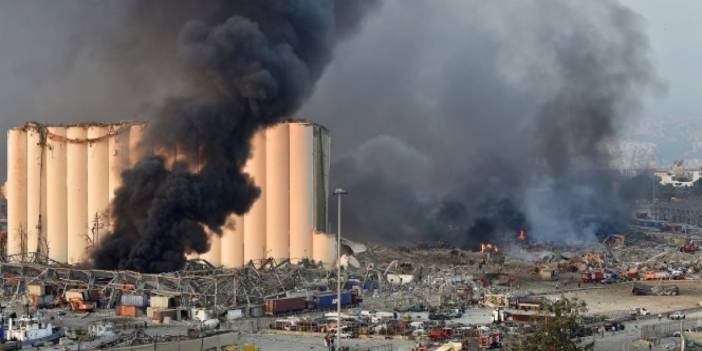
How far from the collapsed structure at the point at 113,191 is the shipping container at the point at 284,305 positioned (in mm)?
12060

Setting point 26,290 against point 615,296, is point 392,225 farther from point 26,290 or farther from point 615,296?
point 26,290

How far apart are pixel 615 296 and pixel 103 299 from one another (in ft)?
65.4

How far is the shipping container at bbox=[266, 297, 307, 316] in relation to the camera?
3672cm

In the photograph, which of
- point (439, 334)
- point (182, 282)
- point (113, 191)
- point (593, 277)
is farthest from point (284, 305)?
point (113, 191)

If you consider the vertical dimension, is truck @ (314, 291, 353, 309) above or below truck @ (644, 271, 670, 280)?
below

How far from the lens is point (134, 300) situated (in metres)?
37.4

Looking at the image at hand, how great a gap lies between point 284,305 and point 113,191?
18313 mm

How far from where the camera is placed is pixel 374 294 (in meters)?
42.8

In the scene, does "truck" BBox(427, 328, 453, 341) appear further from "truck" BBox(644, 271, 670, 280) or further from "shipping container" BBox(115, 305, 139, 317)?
"truck" BBox(644, 271, 670, 280)

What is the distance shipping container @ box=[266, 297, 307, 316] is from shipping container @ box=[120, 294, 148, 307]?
4384 millimetres

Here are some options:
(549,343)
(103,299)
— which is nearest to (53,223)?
(103,299)

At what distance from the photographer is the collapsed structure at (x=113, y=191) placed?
50438 millimetres

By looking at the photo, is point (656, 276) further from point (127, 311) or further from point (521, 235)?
point (127, 311)

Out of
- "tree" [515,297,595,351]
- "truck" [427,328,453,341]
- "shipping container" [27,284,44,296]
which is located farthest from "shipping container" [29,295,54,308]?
"tree" [515,297,595,351]
